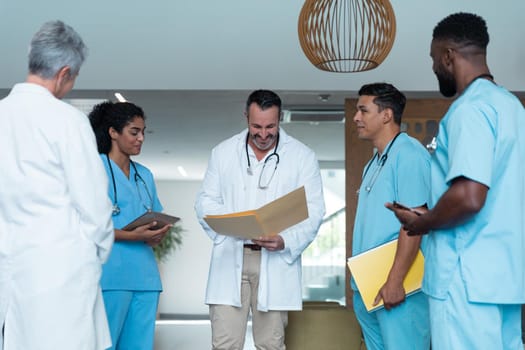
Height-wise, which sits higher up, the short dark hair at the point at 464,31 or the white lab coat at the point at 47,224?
the short dark hair at the point at 464,31

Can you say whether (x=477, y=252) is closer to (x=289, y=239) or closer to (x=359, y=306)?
(x=359, y=306)

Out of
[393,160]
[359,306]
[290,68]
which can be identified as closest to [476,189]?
[393,160]

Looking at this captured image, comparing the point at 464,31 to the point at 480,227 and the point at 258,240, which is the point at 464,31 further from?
the point at 258,240

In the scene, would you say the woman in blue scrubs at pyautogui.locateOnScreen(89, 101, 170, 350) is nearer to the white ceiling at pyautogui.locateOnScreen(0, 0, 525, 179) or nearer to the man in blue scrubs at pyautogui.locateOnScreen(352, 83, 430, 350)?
the man in blue scrubs at pyautogui.locateOnScreen(352, 83, 430, 350)

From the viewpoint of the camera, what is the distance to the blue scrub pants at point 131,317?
2.79 m

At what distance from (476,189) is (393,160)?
29.6 inches

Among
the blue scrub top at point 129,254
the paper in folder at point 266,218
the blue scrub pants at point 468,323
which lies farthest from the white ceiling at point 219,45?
the blue scrub pants at point 468,323

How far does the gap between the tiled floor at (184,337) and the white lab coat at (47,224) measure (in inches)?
153

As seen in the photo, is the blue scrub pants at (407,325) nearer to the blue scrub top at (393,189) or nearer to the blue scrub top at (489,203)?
the blue scrub top at (393,189)

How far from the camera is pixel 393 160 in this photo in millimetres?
2562

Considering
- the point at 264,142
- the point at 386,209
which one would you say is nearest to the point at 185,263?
the point at 264,142

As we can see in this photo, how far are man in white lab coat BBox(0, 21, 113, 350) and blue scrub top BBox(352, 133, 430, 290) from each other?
993 millimetres

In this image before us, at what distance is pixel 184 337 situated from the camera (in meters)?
6.57

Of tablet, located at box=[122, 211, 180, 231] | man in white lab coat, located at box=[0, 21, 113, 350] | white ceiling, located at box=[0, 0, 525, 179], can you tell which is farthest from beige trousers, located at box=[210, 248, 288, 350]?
white ceiling, located at box=[0, 0, 525, 179]
